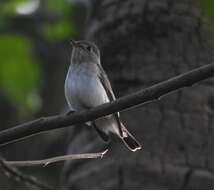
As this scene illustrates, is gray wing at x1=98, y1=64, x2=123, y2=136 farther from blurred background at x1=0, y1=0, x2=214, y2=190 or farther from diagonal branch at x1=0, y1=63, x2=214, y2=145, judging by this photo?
diagonal branch at x1=0, y1=63, x2=214, y2=145

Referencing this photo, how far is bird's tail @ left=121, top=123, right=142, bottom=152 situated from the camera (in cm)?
348

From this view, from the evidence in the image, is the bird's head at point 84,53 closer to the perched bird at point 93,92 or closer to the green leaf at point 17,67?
the perched bird at point 93,92

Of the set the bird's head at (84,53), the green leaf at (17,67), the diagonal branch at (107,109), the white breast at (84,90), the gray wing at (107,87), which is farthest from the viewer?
the green leaf at (17,67)

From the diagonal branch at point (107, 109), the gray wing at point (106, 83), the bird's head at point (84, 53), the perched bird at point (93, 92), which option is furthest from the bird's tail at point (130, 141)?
the diagonal branch at point (107, 109)

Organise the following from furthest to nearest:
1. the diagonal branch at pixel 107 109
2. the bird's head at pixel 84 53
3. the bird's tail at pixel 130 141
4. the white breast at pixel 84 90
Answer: the bird's head at pixel 84 53, the white breast at pixel 84 90, the bird's tail at pixel 130 141, the diagonal branch at pixel 107 109

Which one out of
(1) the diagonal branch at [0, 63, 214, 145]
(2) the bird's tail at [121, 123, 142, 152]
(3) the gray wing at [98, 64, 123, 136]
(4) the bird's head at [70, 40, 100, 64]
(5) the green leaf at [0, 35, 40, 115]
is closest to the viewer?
(1) the diagonal branch at [0, 63, 214, 145]

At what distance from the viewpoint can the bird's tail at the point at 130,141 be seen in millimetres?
3481

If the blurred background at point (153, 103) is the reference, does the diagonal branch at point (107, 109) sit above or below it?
above

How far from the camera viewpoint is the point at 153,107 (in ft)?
12.2

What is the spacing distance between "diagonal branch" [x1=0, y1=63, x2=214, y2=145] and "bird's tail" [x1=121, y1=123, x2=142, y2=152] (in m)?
1.12

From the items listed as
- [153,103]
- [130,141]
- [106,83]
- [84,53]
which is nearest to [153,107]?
[153,103]

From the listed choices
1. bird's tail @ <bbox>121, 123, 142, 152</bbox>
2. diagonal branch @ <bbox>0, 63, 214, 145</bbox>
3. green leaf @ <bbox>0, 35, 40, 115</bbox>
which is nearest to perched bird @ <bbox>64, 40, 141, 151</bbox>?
bird's tail @ <bbox>121, 123, 142, 152</bbox>

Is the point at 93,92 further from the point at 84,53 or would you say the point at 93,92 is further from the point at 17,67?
the point at 17,67

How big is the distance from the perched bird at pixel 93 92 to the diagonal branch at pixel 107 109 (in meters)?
1.24
